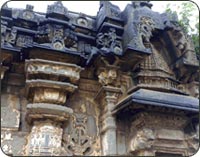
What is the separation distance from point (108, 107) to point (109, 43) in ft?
3.69

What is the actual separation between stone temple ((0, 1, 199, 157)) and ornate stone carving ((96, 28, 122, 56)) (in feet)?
0.06

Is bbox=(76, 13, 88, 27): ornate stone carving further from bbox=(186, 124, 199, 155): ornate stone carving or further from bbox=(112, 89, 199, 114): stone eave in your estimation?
bbox=(186, 124, 199, 155): ornate stone carving

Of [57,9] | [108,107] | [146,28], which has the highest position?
[57,9]

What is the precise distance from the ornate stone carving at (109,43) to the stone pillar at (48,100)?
597mm

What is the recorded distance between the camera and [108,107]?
4477 millimetres

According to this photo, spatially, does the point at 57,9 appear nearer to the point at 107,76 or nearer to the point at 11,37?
the point at 11,37

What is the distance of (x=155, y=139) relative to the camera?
4270mm

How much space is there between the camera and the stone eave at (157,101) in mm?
4012

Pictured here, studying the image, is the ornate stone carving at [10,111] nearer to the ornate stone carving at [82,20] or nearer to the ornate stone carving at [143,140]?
the ornate stone carving at [143,140]

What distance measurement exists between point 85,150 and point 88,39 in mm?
2080

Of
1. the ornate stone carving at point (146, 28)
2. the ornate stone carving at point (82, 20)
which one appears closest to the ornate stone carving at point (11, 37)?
the ornate stone carving at point (82, 20)

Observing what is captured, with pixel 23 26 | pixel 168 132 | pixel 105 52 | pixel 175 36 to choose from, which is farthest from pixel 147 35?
pixel 23 26

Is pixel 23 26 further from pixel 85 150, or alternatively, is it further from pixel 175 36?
pixel 175 36

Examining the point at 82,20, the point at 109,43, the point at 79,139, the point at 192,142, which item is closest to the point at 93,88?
the point at 109,43
